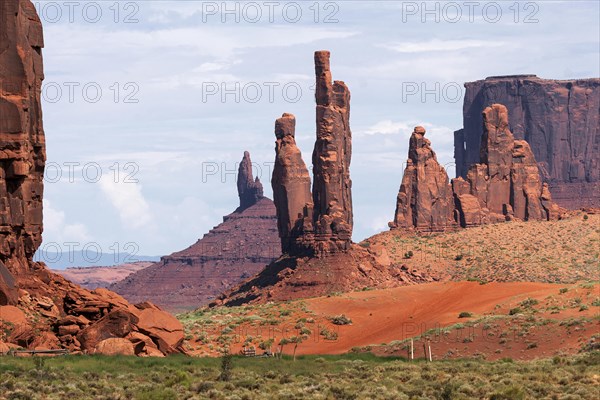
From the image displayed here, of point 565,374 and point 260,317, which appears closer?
point 565,374

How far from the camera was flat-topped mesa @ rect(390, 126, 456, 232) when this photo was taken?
4774 inches

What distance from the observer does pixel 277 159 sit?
115m

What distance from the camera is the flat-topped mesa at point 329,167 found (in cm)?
10881

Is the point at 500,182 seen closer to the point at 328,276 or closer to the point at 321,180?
the point at 321,180

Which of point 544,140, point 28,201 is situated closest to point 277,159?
point 28,201

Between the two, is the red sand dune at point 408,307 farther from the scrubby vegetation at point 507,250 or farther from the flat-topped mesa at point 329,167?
the flat-topped mesa at point 329,167

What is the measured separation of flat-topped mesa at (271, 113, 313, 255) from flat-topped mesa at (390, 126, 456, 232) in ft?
35.0

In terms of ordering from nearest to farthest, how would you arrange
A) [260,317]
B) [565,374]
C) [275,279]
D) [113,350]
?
[565,374] < [113,350] < [260,317] < [275,279]

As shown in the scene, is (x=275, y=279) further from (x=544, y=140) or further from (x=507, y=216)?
(x=544, y=140)

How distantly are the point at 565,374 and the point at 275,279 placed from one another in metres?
63.6

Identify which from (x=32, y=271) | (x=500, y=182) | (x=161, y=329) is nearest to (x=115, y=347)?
(x=161, y=329)

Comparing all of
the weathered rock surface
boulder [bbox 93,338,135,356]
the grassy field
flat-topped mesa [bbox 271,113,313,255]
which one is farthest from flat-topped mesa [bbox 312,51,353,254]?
boulder [bbox 93,338,135,356]

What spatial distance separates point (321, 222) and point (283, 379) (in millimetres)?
63026

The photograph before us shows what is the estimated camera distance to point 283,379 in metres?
46.5
